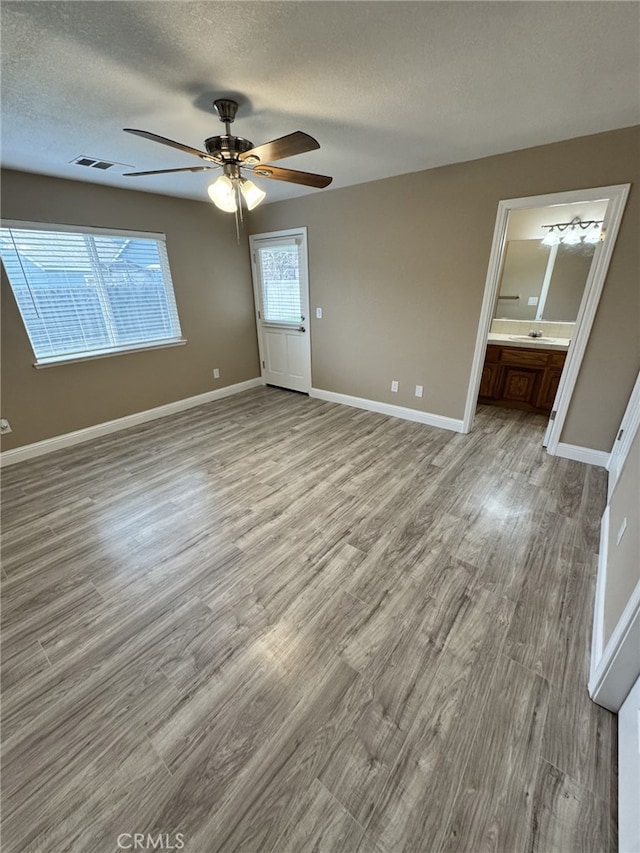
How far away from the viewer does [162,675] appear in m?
1.42

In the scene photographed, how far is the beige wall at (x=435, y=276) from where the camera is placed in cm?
241

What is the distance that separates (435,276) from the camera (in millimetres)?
3230

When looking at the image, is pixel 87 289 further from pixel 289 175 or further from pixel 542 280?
pixel 542 280

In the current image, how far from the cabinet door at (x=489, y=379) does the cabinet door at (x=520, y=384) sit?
101mm

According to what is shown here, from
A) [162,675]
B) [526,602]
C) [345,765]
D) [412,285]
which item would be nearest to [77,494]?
[162,675]

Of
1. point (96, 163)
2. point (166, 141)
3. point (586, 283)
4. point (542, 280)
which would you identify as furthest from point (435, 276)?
point (96, 163)

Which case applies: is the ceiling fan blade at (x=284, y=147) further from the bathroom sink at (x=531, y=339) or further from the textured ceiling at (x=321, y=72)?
the bathroom sink at (x=531, y=339)

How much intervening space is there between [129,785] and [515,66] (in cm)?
324

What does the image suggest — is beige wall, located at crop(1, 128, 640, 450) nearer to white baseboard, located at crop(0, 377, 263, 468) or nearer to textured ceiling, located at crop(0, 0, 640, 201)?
A: white baseboard, located at crop(0, 377, 263, 468)

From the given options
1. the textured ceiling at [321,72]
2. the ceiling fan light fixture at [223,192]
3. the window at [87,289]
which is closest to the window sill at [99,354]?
the window at [87,289]

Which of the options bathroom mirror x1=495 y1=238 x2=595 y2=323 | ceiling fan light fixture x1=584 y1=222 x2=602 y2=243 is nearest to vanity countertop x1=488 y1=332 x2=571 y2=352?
bathroom mirror x1=495 y1=238 x2=595 y2=323

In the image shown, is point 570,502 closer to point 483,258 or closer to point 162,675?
point 483,258

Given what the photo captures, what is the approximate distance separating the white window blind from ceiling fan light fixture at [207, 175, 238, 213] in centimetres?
229

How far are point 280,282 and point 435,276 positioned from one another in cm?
208
